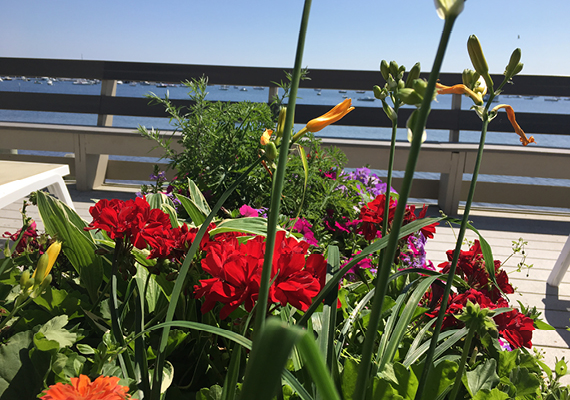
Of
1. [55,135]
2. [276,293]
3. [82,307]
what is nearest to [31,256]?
[82,307]

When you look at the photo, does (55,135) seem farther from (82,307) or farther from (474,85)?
(474,85)

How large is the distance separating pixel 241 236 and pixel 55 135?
339 centimetres

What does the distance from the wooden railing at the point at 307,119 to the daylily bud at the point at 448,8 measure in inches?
118

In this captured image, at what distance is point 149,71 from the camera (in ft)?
13.0

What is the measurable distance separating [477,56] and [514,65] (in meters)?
0.04

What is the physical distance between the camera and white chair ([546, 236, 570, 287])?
6.21 feet

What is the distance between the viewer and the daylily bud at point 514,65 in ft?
1.18

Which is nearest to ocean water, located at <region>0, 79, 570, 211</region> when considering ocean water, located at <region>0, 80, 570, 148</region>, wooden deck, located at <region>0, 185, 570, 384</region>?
ocean water, located at <region>0, 80, 570, 148</region>

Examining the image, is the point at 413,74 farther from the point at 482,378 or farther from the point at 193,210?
the point at 193,210

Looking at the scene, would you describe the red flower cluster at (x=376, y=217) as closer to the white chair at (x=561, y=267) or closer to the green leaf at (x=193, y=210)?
the green leaf at (x=193, y=210)

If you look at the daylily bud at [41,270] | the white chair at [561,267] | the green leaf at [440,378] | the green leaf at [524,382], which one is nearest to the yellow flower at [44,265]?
the daylily bud at [41,270]

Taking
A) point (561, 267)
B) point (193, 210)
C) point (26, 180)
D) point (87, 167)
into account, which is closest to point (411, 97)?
point (193, 210)

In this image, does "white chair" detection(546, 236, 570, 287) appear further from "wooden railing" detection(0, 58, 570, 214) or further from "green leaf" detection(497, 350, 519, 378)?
"green leaf" detection(497, 350, 519, 378)

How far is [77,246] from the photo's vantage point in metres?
0.72
